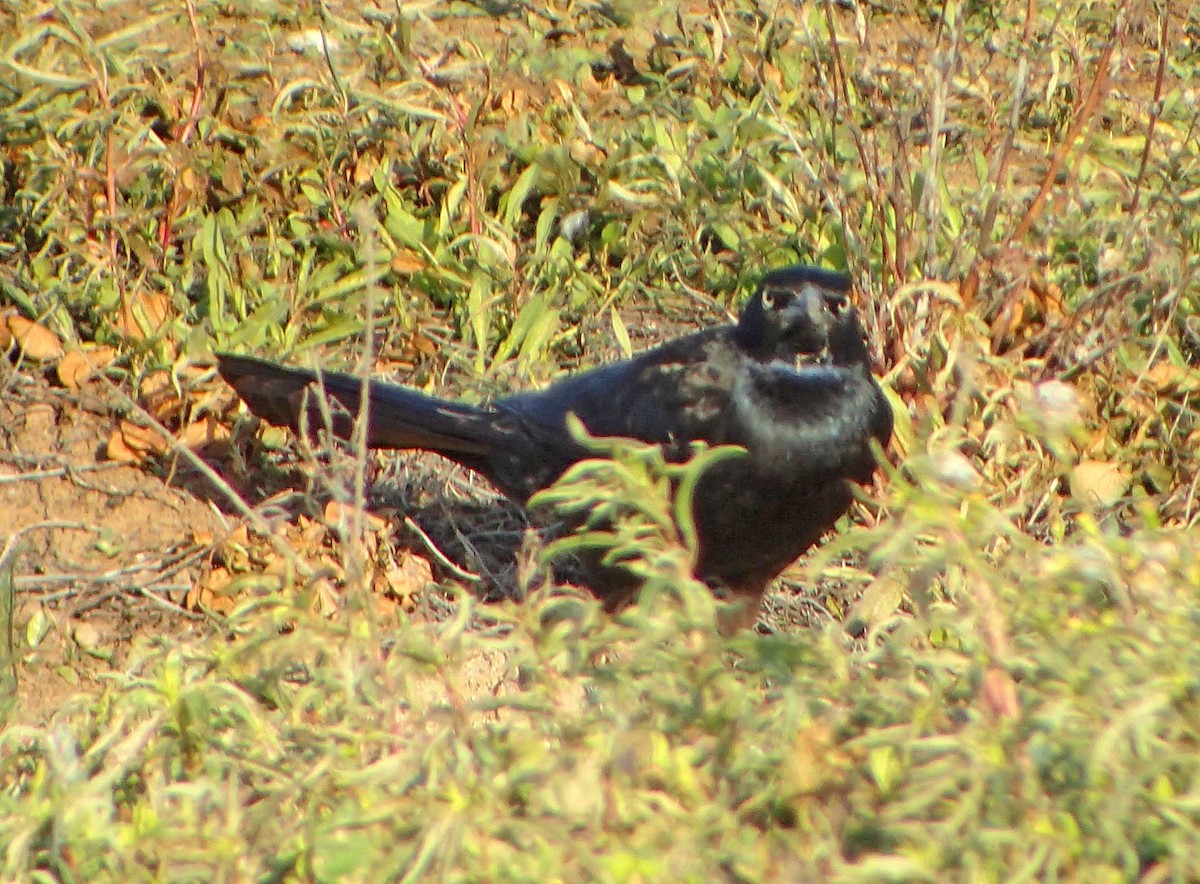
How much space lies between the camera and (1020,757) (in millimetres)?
1859

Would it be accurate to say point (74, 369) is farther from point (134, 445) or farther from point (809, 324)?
point (809, 324)

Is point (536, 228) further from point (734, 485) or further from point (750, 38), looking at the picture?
point (734, 485)

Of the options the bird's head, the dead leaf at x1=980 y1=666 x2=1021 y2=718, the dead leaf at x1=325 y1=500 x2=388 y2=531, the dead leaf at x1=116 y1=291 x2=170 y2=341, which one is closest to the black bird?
the bird's head

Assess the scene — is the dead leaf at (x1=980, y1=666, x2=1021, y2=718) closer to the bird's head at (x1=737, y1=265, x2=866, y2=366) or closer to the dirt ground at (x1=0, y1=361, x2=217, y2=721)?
the bird's head at (x1=737, y1=265, x2=866, y2=366)

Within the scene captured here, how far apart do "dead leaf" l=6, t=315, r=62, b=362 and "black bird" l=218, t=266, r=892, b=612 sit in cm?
65

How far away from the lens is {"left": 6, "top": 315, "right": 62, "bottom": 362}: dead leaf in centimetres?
490

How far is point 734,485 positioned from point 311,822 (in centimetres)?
222

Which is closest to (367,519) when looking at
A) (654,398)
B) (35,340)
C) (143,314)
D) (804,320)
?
(654,398)

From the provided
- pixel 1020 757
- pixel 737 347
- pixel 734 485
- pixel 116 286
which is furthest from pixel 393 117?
pixel 1020 757

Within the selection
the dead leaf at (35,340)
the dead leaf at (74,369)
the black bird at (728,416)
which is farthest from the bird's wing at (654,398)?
the dead leaf at (35,340)

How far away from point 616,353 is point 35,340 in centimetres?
171

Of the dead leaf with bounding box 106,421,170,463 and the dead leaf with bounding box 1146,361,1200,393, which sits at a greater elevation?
the dead leaf with bounding box 1146,361,1200,393

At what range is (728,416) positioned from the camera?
4230mm

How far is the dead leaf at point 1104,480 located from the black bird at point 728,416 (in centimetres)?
61
